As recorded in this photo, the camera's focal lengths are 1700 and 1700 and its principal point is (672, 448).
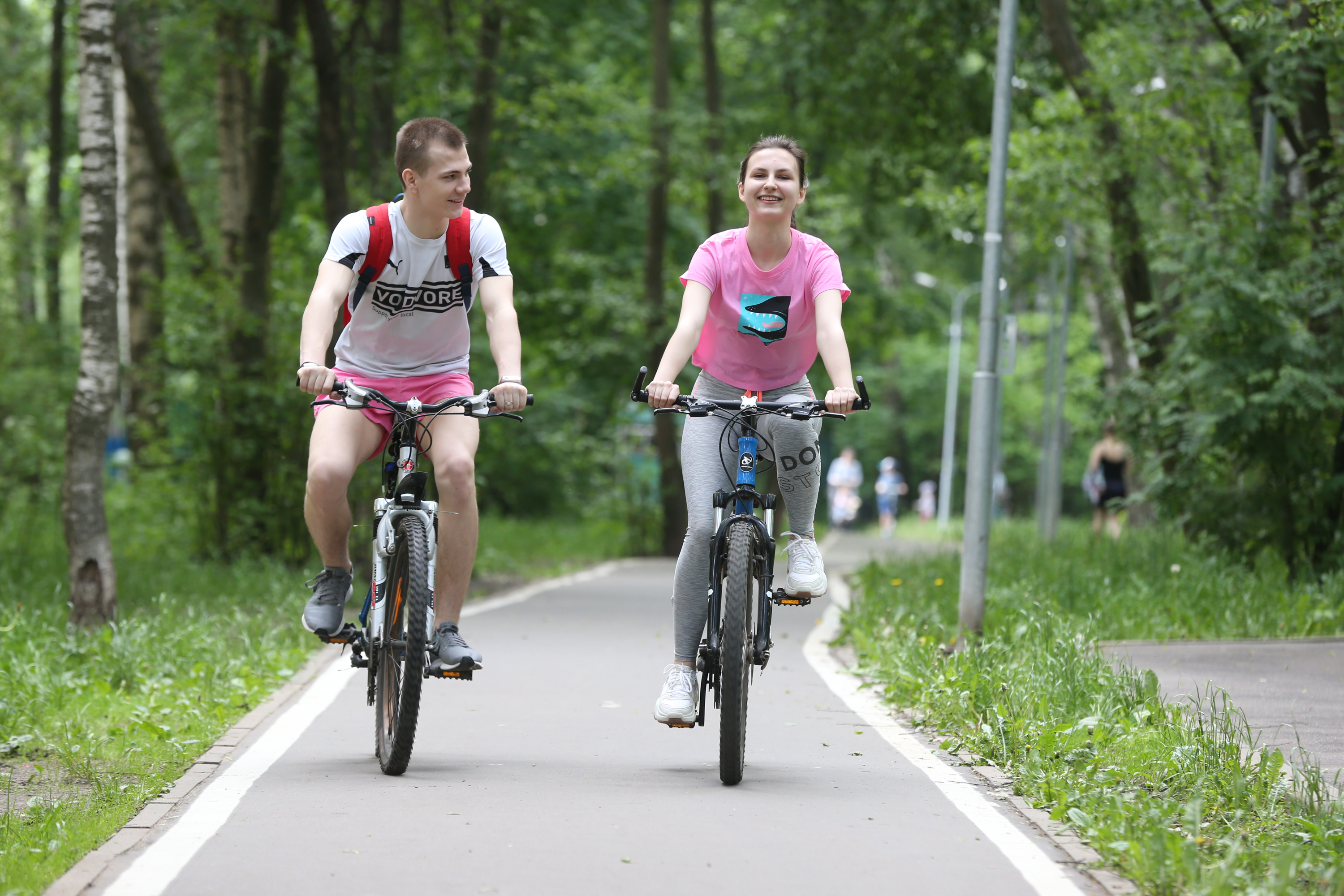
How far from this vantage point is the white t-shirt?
229 inches

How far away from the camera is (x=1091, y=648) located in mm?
8133

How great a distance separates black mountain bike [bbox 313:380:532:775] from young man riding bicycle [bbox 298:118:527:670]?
0.08 meters

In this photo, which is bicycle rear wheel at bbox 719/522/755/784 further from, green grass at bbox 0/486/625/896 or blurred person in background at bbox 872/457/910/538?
blurred person in background at bbox 872/457/910/538

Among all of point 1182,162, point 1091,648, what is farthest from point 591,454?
point 1091,648

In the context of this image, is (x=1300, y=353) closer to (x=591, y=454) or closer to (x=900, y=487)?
(x=591, y=454)

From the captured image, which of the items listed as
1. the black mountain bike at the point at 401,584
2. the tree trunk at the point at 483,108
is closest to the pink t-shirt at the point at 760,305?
the black mountain bike at the point at 401,584

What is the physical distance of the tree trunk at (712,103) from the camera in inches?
909

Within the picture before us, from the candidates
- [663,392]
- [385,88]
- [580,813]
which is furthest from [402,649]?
[385,88]

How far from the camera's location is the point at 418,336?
233 inches

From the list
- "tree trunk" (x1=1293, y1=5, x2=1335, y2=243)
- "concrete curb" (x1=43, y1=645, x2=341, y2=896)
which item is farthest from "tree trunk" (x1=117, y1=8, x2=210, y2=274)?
"tree trunk" (x1=1293, y1=5, x2=1335, y2=243)

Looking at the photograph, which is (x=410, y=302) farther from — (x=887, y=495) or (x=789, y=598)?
(x=887, y=495)

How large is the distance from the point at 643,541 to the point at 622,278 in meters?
4.92

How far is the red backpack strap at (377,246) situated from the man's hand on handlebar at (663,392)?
1041mm

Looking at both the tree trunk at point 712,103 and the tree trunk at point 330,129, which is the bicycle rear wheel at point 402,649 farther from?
the tree trunk at point 712,103
